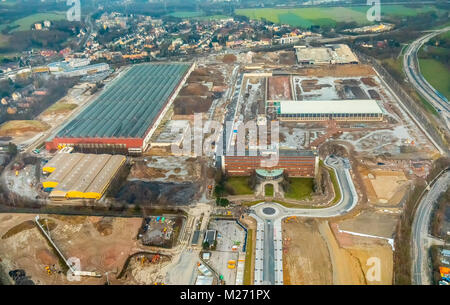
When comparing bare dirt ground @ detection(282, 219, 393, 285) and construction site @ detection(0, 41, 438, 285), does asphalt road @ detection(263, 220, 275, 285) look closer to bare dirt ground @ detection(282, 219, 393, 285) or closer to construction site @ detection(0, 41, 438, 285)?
construction site @ detection(0, 41, 438, 285)

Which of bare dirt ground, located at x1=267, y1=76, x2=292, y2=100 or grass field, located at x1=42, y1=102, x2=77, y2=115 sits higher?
bare dirt ground, located at x1=267, y1=76, x2=292, y2=100

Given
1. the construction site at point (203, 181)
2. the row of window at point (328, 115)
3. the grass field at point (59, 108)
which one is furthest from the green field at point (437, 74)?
the grass field at point (59, 108)

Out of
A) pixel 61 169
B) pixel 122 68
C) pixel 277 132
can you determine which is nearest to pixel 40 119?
pixel 61 169

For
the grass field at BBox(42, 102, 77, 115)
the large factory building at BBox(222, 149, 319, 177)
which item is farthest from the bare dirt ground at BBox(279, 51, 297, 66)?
the large factory building at BBox(222, 149, 319, 177)

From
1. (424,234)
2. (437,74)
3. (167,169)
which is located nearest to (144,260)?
(167,169)

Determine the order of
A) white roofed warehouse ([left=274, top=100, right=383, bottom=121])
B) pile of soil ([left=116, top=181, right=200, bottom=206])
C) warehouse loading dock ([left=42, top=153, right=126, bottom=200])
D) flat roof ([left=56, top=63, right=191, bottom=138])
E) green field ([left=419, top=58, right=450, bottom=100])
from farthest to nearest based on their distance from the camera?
green field ([left=419, top=58, right=450, bottom=100])
white roofed warehouse ([left=274, top=100, right=383, bottom=121])
flat roof ([left=56, top=63, right=191, bottom=138])
warehouse loading dock ([left=42, top=153, right=126, bottom=200])
pile of soil ([left=116, top=181, right=200, bottom=206])

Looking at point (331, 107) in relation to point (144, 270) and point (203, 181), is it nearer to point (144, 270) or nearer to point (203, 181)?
point (203, 181)

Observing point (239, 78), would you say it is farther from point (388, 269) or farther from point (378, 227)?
point (388, 269)

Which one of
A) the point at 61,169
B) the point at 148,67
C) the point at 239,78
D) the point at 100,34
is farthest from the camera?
the point at 100,34
